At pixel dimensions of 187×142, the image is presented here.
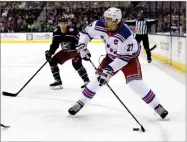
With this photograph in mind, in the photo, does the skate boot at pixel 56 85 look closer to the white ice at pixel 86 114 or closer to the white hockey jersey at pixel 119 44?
the white ice at pixel 86 114

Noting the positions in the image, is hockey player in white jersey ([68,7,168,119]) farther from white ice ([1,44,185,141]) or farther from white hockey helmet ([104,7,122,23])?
white ice ([1,44,185,141])

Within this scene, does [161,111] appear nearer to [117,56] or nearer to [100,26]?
[117,56]

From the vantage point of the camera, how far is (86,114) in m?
3.66

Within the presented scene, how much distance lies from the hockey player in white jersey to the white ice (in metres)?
0.22

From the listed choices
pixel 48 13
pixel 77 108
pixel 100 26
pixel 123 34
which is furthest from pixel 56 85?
pixel 48 13

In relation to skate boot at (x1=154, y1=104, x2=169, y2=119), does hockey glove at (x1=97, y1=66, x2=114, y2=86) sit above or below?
above

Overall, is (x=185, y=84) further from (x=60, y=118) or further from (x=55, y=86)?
(x=60, y=118)

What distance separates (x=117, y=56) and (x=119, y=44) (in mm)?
116

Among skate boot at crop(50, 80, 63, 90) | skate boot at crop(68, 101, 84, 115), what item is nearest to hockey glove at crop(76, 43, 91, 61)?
skate boot at crop(68, 101, 84, 115)

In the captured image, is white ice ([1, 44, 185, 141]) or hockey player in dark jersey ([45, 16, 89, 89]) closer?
white ice ([1, 44, 185, 141])

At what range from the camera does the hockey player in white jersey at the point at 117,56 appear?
3.14 metres

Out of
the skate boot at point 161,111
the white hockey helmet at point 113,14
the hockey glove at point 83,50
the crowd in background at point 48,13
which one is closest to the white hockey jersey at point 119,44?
the white hockey helmet at point 113,14

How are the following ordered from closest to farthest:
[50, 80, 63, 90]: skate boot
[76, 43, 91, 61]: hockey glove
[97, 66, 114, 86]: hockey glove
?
[97, 66, 114, 86]: hockey glove
[76, 43, 91, 61]: hockey glove
[50, 80, 63, 90]: skate boot

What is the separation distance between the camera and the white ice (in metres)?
2.98
